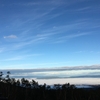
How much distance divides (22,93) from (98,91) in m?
4.54

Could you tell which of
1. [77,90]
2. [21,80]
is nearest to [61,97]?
[77,90]

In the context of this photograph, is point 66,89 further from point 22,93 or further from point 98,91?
point 22,93

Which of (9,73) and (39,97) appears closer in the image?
(39,97)

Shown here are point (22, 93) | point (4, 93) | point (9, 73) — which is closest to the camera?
point (22, 93)

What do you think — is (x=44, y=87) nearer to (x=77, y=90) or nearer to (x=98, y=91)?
(x=77, y=90)

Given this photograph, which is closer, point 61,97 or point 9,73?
point 61,97

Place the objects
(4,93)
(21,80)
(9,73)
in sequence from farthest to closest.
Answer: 1. (9,73)
2. (21,80)
3. (4,93)

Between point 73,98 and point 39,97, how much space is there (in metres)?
2.00

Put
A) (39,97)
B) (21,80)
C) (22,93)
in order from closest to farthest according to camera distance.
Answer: (39,97) → (22,93) → (21,80)

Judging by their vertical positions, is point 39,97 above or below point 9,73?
below

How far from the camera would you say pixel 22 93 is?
14.7 m

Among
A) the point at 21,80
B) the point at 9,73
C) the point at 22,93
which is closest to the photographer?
the point at 22,93

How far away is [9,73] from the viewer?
26.8m

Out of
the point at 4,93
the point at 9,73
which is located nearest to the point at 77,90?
the point at 4,93
